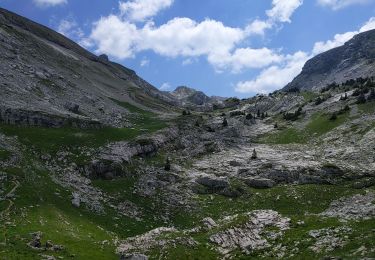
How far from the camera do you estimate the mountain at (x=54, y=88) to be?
288 ft

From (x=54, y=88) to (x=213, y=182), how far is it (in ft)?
177

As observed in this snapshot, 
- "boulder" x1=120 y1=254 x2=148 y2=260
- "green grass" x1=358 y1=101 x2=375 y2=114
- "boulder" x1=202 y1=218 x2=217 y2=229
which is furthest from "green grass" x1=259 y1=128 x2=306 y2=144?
"boulder" x1=120 y1=254 x2=148 y2=260

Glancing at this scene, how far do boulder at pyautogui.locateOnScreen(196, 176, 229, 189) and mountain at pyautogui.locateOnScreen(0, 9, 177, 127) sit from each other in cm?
2706

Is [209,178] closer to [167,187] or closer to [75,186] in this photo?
[167,187]

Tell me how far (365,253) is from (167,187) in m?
41.2

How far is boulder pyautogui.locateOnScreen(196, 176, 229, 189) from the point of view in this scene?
247 ft

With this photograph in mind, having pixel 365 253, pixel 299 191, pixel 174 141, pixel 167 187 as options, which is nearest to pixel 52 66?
pixel 174 141

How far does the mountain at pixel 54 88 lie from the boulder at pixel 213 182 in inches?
1065

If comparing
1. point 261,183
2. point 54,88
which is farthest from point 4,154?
point 54,88

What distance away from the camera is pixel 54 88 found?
366 ft

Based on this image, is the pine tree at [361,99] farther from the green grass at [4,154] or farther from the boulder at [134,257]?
the boulder at [134,257]

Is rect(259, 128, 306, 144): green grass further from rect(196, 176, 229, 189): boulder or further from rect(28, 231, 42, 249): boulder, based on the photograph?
rect(28, 231, 42, 249): boulder

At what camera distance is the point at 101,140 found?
85.6 metres

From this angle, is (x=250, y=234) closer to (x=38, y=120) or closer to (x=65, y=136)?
(x=65, y=136)
